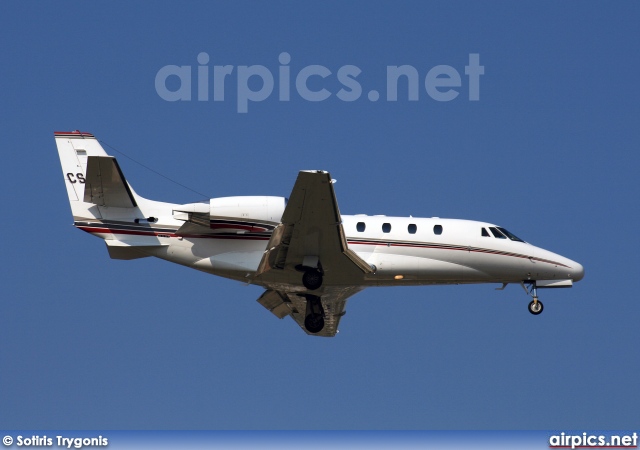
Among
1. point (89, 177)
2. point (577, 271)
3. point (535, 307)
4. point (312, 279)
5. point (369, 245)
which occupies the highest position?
point (89, 177)

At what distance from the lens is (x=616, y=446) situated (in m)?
23.5

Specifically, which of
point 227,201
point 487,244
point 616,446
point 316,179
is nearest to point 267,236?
point 227,201

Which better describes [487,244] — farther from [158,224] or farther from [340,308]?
[158,224]

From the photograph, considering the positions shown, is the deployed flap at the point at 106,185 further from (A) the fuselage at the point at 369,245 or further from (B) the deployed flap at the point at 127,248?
(B) the deployed flap at the point at 127,248

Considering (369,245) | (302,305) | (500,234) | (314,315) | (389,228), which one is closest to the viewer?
(369,245)

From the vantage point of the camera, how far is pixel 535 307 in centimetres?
2883

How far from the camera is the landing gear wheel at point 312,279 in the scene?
26891 mm

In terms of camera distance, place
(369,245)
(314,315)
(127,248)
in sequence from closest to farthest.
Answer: (127,248) < (369,245) < (314,315)

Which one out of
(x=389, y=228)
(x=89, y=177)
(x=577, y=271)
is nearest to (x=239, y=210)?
(x=89, y=177)

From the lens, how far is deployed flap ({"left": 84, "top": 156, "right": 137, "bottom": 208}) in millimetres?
26672

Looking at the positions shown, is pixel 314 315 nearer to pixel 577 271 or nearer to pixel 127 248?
pixel 127 248

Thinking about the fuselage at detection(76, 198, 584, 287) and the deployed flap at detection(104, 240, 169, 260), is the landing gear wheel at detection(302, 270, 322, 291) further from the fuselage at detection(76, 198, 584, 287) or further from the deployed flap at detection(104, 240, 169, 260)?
the deployed flap at detection(104, 240, 169, 260)

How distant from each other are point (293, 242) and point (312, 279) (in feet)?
4.11

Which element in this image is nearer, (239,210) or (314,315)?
(239,210)
